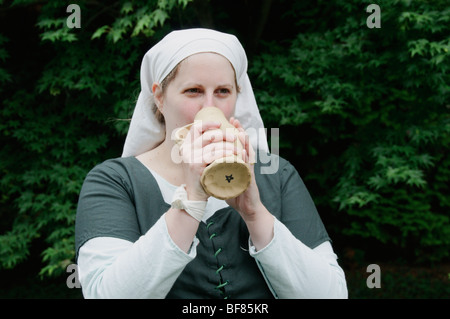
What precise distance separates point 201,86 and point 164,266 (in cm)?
63

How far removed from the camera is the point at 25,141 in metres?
5.25

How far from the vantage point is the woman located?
138cm

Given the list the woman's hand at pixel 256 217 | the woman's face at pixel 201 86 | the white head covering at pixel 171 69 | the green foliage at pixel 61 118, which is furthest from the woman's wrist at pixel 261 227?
the green foliage at pixel 61 118

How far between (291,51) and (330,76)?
514 mm

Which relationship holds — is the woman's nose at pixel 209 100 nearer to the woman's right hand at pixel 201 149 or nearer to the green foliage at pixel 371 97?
the woman's right hand at pixel 201 149

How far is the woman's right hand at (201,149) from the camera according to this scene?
4.39ft

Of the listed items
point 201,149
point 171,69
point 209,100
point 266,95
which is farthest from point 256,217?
point 266,95

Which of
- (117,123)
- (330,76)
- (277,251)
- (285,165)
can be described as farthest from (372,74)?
A: (277,251)

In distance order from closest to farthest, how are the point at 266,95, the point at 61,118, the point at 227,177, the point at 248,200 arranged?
the point at 227,177, the point at 248,200, the point at 266,95, the point at 61,118

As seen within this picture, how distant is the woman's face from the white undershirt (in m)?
0.43

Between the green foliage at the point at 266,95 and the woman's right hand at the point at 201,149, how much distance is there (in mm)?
3337

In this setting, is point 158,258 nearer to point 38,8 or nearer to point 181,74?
point 181,74

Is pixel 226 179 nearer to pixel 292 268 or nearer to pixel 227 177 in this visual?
pixel 227 177

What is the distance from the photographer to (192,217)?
1384 mm
